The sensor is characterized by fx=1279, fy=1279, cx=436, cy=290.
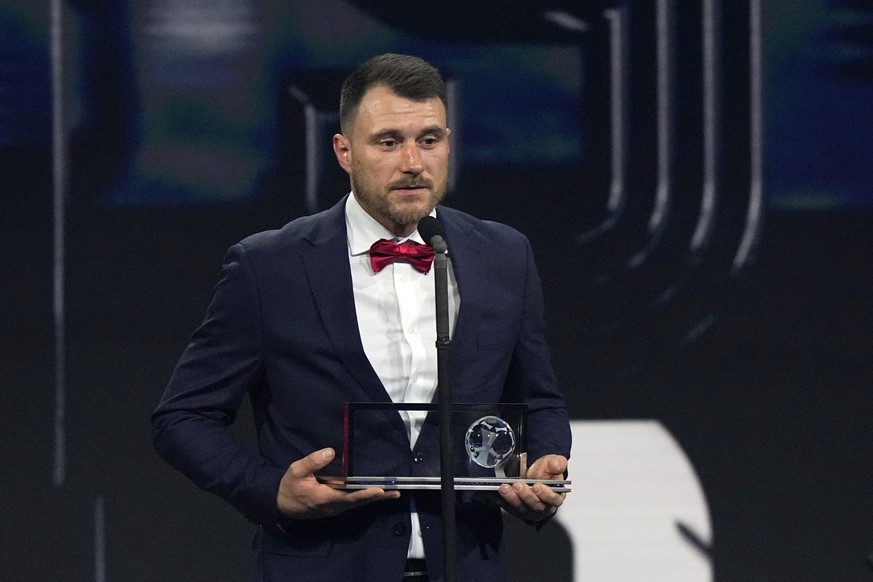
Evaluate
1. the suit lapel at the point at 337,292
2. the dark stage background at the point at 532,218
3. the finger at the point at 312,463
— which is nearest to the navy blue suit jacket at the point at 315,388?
the suit lapel at the point at 337,292

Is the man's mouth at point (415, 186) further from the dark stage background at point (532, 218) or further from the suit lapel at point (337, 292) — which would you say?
the dark stage background at point (532, 218)

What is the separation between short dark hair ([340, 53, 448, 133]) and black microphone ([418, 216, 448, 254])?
275mm

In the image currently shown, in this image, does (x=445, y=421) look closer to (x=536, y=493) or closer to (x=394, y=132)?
(x=536, y=493)

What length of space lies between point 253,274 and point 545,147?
1498 millimetres

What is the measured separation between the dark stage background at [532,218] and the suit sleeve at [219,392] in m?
1.29

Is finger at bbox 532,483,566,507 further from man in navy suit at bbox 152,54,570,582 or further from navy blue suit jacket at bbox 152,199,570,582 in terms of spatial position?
navy blue suit jacket at bbox 152,199,570,582

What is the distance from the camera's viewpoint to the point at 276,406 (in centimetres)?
212

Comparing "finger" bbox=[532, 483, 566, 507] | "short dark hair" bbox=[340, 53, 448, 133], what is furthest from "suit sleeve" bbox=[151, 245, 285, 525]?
"finger" bbox=[532, 483, 566, 507]

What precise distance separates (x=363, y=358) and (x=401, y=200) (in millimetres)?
268

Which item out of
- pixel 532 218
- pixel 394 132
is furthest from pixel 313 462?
pixel 532 218

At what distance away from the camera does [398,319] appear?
217 cm

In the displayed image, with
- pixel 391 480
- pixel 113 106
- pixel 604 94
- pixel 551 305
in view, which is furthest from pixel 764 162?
pixel 391 480

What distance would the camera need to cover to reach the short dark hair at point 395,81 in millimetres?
2117

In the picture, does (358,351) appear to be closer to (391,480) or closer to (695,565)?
(391,480)
